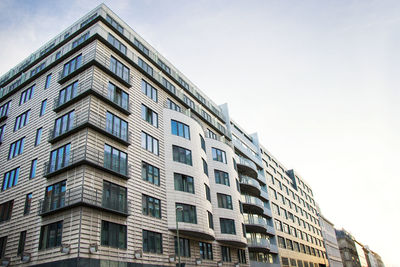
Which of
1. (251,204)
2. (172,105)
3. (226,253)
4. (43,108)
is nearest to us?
(43,108)

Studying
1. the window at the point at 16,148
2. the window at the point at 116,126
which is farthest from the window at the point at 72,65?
the window at the point at 16,148

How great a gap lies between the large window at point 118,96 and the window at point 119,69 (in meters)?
1.40

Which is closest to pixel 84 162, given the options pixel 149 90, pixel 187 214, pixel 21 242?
pixel 21 242

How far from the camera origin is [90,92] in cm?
2705

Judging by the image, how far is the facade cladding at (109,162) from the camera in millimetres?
23953

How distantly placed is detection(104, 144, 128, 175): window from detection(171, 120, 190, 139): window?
8536 mm

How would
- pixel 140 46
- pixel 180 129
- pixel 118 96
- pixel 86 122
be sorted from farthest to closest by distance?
pixel 140 46, pixel 180 129, pixel 118 96, pixel 86 122

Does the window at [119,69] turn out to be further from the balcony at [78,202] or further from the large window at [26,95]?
the balcony at [78,202]

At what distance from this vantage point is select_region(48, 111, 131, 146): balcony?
2567cm

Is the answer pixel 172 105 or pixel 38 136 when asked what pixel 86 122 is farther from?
pixel 172 105

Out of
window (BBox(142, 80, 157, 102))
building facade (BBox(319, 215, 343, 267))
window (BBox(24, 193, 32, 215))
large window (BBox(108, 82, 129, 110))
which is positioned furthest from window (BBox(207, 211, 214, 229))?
building facade (BBox(319, 215, 343, 267))

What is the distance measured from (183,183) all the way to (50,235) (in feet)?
44.6

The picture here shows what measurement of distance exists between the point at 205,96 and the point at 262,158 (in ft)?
83.2

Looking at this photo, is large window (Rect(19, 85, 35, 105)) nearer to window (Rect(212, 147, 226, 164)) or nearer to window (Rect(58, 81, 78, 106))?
window (Rect(58, 81, 78, 106))
